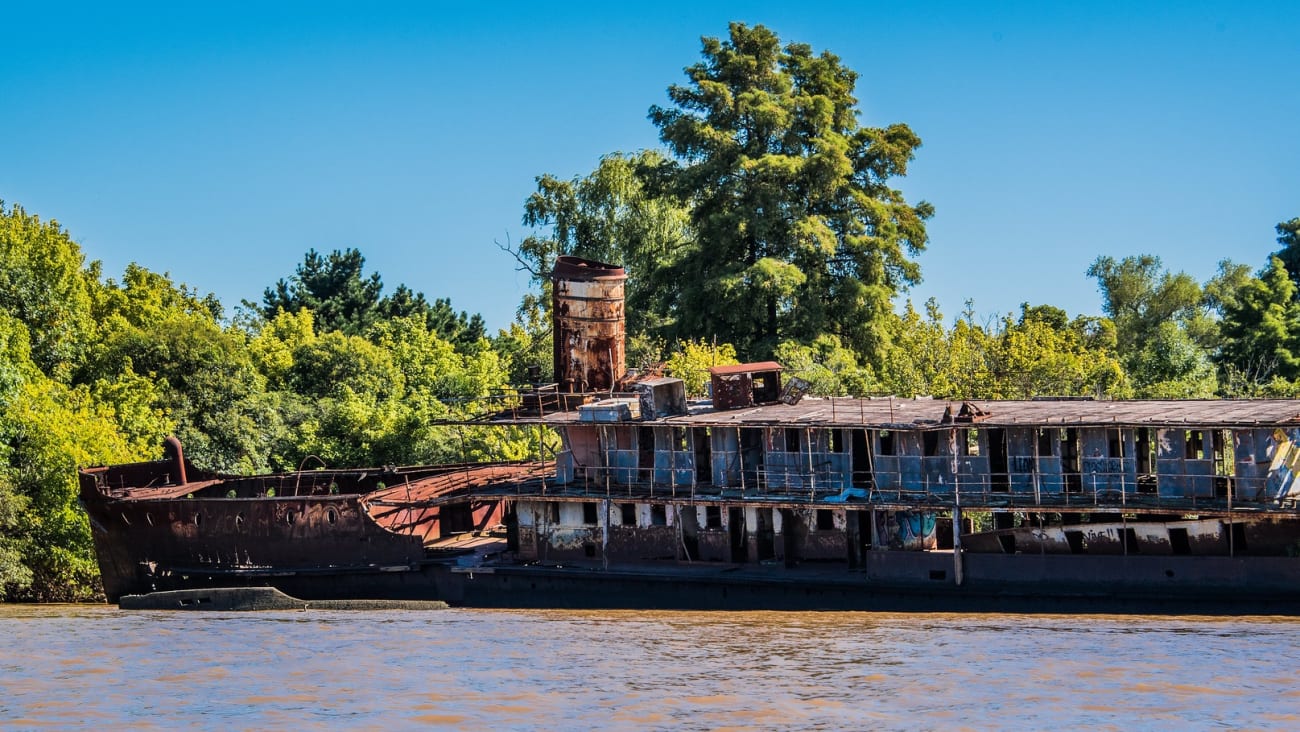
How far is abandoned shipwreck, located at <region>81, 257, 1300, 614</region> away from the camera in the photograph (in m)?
27.2

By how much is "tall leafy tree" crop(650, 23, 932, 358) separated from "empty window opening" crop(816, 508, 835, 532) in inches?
759

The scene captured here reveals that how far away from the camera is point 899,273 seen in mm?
53656

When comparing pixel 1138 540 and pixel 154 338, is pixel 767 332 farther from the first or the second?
pixel 1138 540

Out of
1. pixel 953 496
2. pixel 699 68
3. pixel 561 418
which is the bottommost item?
pixel 953 496

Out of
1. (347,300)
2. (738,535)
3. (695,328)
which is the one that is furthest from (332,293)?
(738,535)

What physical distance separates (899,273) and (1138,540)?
26.6 meters

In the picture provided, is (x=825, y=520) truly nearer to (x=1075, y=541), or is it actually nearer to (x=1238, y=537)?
(x=1075, y=541)

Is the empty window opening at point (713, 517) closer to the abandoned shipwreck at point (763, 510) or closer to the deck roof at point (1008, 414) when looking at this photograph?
the abandoned shipwreck at point (763, 510)

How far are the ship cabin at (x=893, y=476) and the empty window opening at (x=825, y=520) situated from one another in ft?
0.15

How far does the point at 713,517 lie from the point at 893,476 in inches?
155

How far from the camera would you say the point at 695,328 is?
169 ft

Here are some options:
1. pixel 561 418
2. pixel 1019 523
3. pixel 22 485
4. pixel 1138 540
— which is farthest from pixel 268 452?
pixel 1138 540

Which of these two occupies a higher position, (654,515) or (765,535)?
(654,515)

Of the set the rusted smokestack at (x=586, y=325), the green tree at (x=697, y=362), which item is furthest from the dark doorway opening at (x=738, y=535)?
the green tree at (x=697, y=362)
